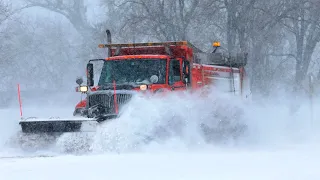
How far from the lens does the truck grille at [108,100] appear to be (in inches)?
490

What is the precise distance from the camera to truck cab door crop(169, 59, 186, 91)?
13289 millimetres

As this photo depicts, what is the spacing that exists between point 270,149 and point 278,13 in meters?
14.1

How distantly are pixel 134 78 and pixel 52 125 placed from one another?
96.8 inches

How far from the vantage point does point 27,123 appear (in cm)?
1191

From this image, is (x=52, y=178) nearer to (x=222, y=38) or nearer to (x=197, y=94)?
(x=197, y=94)

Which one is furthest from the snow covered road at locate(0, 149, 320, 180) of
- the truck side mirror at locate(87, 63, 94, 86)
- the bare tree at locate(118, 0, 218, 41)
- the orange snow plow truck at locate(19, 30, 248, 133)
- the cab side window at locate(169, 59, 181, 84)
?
the bare tree at locate(118, 0, 218, 41)

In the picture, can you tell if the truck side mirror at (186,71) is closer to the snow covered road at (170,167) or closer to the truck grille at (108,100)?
the truck grille at (108,100)

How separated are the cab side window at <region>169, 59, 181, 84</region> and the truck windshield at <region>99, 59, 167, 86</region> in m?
0.17

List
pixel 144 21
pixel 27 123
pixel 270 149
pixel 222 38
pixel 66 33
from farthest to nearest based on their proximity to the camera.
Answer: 1. pixel 66 33
2. pixel 222 38
3. pixel 144 21
4. pixel 270 149
5. pixel 27 123

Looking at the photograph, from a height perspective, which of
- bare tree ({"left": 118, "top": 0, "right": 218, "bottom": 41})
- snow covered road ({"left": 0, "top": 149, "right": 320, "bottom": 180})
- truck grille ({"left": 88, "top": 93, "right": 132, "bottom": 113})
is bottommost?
snow covered road ({"left": 0, "top": 149, "right": 320, "bottom": 180})

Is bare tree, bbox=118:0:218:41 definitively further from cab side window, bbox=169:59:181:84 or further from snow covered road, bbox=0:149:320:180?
snow covered road, bbox=0:149:320:180

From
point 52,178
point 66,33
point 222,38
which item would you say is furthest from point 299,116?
point 66,33

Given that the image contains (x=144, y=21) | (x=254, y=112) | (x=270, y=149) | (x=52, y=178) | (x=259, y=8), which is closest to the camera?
(x=52, y=178)

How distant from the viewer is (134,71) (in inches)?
531
